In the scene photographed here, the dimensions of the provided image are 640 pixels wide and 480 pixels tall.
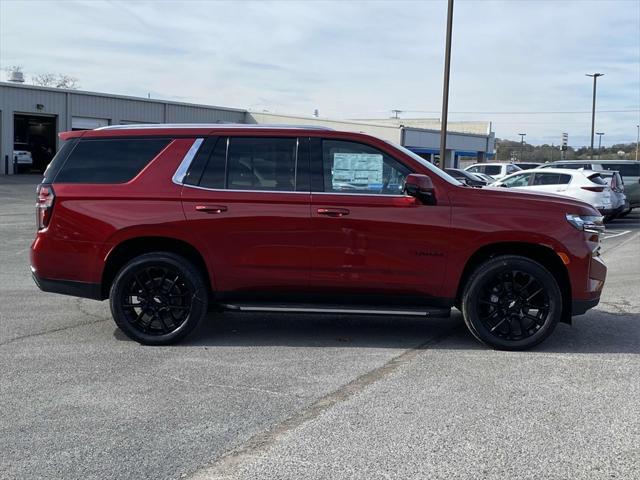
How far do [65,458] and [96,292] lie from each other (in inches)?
101

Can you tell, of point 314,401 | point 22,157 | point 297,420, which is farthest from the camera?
point 22,157

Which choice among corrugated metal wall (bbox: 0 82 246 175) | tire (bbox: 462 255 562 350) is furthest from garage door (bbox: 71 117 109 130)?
tire (bbox: 462 255 562 350)

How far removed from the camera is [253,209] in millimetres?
6008

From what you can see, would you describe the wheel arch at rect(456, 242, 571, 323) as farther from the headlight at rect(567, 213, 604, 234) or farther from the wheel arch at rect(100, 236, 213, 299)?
the wheel arch at rect(100, 236, 213, 299)

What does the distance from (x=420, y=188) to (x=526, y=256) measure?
124cm

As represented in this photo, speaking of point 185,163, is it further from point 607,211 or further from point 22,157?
point 22,157

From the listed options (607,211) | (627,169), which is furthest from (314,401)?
(627,169)

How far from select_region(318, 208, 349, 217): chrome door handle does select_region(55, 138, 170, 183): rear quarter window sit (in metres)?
1.58

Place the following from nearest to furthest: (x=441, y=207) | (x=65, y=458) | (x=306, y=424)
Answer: (x=65, y=458)
(x=306, y=424)
(x=441, y=207)

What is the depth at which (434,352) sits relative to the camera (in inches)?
240

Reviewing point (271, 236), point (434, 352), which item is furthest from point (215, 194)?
point (434, 352)

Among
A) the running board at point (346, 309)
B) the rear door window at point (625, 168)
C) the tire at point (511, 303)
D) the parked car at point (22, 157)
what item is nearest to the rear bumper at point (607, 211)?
the rear door window at point (625, 168)

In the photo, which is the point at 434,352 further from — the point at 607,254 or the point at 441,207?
the point at 607,254

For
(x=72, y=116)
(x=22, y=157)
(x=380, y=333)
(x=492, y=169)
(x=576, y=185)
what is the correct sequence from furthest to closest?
(x=72, y=116)
(x=22, y=157)
(x=492, y=169)
(x=576, y=185)
(x=380, y=333)
